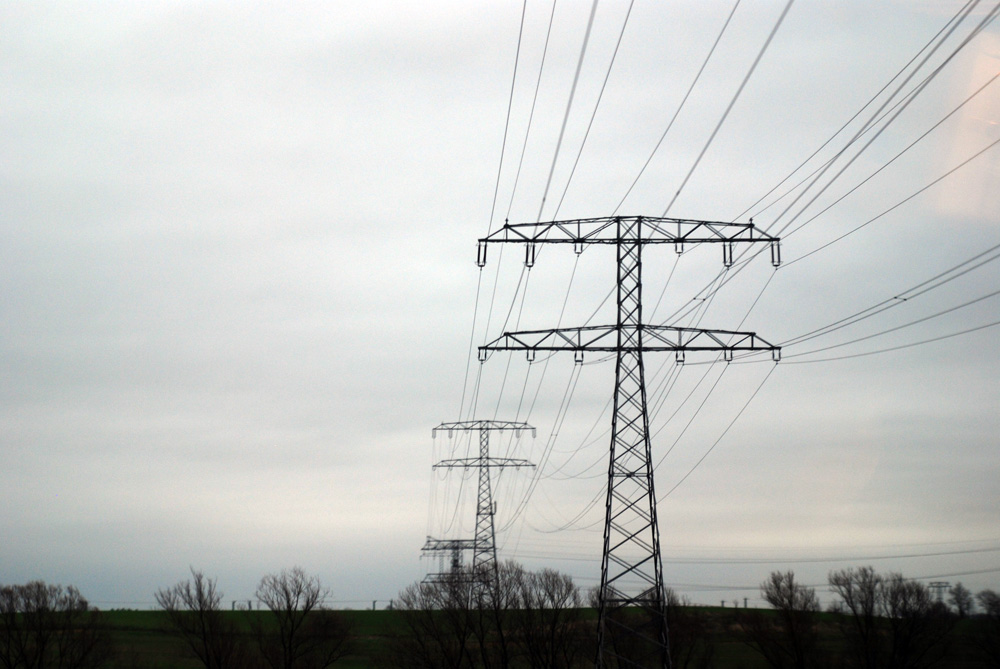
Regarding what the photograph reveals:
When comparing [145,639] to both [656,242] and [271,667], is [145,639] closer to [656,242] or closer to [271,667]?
[271,667]

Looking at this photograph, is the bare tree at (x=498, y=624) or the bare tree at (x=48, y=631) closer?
the bare tree at (x=498, y=624)

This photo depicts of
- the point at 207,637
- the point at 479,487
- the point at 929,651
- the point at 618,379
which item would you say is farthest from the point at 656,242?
the point at 207,637

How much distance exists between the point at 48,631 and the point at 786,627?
5607 centimetres

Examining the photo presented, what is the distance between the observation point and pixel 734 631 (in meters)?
85.6

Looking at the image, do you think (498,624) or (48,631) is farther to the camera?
(48,631)

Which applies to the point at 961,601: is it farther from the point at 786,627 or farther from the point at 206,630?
the point at 206,630

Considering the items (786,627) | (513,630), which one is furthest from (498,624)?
(786,627)

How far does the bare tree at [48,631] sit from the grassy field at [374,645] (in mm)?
3459

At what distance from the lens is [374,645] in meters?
95.1

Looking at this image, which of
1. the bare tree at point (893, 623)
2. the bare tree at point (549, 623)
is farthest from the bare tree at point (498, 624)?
the bare tree at point (893, 623)

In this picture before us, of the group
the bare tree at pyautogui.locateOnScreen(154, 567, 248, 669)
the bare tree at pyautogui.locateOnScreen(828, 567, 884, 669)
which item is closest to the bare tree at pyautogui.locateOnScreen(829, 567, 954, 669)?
the bare tree at pyautogui.locateOnScreen(828, 567, 884, 669)

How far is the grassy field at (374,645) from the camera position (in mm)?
75938

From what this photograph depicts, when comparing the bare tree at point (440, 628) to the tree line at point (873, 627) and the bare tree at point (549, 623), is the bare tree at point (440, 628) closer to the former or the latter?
the bare tree at point (549, 623)

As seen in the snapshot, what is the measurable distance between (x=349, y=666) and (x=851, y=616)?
4070cm
